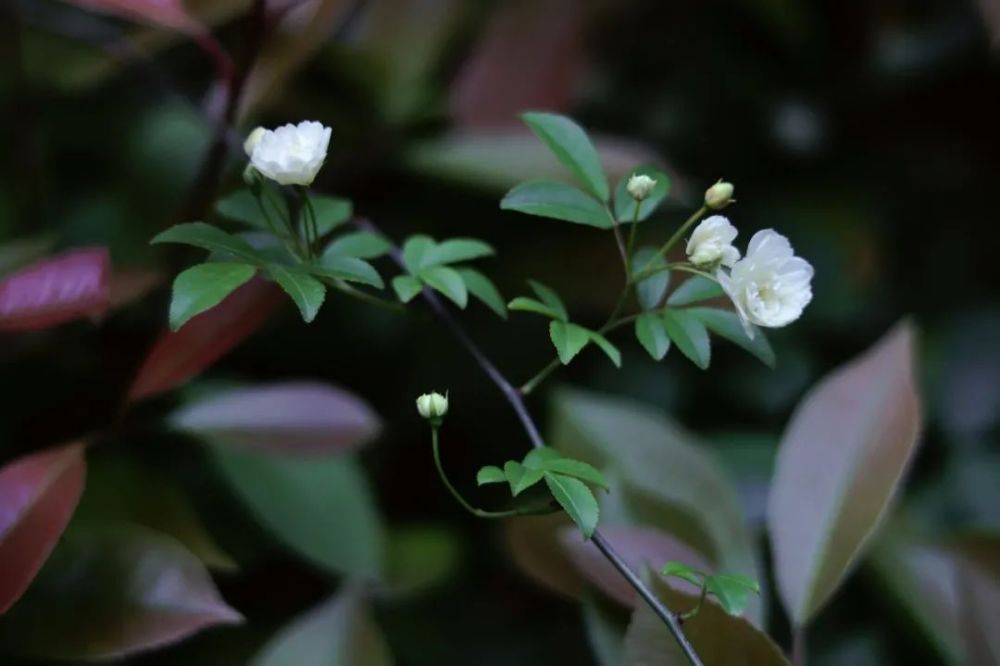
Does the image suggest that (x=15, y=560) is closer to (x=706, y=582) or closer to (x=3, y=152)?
(x=706, y=582)

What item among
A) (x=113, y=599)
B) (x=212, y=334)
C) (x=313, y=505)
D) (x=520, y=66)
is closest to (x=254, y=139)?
Result: (x=212, y=334)

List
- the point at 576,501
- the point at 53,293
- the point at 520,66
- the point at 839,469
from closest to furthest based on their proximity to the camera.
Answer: the point at 576,501
the point at 53,293
the point at 839,469
the point at 520,66

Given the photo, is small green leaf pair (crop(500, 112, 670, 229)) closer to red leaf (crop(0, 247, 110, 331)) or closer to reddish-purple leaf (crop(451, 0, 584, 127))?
red leaf (crop(0, 247, 110, 331))

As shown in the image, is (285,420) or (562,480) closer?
(562,480)

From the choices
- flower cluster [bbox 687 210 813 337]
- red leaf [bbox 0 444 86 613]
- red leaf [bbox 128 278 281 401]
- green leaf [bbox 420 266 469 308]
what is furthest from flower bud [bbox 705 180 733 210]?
red leaf [bbox 0 444 86 613]

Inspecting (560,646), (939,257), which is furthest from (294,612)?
(939,257)

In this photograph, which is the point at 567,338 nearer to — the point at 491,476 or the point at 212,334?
the point at 491,476
